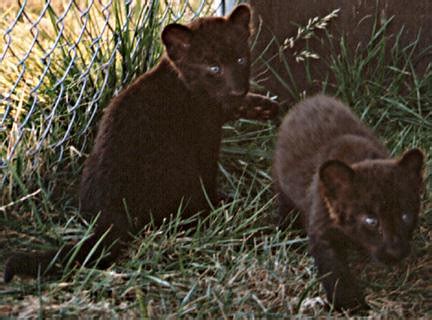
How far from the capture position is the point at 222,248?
187 inches

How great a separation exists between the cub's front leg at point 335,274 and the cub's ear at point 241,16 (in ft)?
4.22

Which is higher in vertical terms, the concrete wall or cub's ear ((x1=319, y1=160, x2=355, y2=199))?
the concrete wall

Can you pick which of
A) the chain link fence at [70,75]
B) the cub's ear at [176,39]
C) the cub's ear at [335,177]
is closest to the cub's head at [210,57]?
the cub's ear at [176,39]

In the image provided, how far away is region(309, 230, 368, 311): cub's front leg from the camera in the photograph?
14.3 feet

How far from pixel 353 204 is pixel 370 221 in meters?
0.11

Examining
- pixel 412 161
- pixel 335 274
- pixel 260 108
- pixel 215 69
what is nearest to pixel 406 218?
pixel 412 161

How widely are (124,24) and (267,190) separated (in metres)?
1.19

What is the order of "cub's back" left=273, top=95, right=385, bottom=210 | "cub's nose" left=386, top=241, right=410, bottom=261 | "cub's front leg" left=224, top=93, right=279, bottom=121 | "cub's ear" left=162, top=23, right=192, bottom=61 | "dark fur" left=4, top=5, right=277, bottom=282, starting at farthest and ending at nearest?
"cub's front leg" left=224, top=93, right=279, bottom=121
"cub's ear" left=162, top=23, right=192, bottom=61
"cub's back" left=273, top=95, right=385, bottom=210
"dark fur" left=4, top=5, right=277, bottom=282
"cub's nose" left=386, top=241, right=410, bottom=261

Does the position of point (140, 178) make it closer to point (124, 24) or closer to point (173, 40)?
point (173, 40)

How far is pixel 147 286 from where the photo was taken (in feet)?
14.5

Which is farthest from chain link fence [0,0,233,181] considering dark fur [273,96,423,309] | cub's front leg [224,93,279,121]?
dark fur [273,96,423,309]

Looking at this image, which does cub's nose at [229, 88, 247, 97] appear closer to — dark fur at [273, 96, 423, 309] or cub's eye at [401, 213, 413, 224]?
dark fur at [273, 96, 423, 309]

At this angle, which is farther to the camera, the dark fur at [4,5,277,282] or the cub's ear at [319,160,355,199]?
the dark fur at [4,5,277,282]

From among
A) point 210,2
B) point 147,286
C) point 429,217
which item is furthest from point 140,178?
point 210,2
